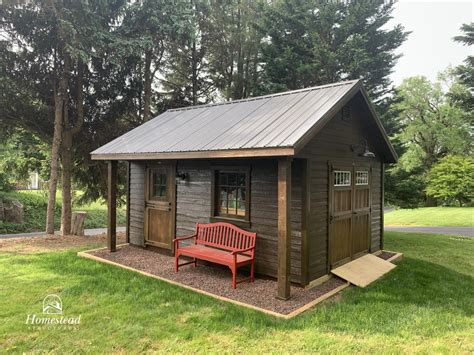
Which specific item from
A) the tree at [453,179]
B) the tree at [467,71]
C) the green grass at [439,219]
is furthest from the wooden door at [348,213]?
the tree at [453,179]

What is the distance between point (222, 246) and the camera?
6.50 meters

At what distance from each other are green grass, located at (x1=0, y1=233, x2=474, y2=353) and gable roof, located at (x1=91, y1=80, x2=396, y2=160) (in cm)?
230

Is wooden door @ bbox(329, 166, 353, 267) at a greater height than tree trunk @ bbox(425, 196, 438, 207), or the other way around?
wooden door @ bbox(329, 166, 353, 267)

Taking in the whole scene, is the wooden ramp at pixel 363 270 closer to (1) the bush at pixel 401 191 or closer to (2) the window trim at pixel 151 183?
(2) the window trim at pixel 151 183

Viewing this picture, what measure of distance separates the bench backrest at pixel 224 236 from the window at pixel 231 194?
0.28 m

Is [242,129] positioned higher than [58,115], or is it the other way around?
[58,115]

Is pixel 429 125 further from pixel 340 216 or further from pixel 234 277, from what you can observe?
pixel 234 277

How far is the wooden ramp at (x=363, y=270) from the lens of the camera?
6.18 meters

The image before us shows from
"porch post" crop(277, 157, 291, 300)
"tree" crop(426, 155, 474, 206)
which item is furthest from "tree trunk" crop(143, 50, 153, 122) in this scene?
"tree" crop(426, 155, 474, 206)

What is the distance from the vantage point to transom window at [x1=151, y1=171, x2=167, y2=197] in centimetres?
812

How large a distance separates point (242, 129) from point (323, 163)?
167 cm

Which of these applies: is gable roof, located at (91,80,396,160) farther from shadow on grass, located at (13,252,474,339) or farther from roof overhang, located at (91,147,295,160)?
shadow on grass, located at (13,252,474,339)

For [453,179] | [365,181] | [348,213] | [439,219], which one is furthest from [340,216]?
[453,179]

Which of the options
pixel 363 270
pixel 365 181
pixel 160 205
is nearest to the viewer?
pixel 363 270
